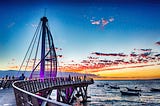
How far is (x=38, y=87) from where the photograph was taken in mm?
11617

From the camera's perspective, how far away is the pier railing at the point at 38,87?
117 inches

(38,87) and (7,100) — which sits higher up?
(38,87)

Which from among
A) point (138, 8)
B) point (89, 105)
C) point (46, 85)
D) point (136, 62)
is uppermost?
point (138, 8)

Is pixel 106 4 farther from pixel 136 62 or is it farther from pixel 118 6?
pixel 136 62

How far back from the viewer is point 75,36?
20.4 m

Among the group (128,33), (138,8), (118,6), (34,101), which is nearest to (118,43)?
(128,33)

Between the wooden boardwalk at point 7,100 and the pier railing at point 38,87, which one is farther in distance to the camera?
the wooden boardwalk at point 7,100

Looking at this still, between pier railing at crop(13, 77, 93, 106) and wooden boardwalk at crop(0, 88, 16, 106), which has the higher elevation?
pier railing at crop(13, 77, 93, 106)

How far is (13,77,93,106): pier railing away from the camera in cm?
297

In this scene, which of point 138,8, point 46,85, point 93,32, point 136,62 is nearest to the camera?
point 46,85

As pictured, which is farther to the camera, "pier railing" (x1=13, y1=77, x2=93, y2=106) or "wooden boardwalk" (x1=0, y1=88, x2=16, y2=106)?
"wooden boardwalk" (x1=0, y1=88, x2=16, y2=106)

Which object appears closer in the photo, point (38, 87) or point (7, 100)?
point (7, 100)

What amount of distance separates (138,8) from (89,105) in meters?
8.67

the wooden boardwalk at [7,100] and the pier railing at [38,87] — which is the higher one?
the pier railing at [38,87]
